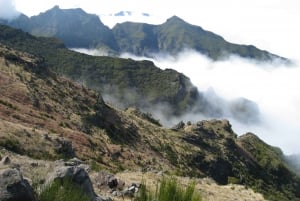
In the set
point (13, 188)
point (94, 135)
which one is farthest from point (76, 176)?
point (94, 135)

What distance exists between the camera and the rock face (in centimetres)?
1238

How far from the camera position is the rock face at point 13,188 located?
12375 millimetres

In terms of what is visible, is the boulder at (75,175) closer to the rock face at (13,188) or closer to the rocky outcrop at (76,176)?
the rocky outcrop at (76,176)

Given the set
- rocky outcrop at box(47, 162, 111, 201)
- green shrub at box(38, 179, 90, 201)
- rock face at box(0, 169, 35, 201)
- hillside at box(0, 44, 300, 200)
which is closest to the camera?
green shrub at box(38, 179, 90, 201)

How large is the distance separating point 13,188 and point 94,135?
201 ft

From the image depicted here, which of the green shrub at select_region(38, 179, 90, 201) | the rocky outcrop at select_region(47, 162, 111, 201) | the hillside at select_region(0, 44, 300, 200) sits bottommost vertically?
the hillside at select_region(0, 44, 300, 200)

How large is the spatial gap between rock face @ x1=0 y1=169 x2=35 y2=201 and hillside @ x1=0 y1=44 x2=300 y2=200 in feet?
69.0

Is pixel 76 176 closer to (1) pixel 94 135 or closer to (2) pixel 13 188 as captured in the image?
(2) pixel 13 188

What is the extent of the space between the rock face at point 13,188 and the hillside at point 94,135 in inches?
829

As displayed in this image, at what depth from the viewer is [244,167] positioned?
434 ft

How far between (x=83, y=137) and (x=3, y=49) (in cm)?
3131

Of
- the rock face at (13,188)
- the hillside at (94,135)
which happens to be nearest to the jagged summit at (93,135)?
the hillside at (94,135)

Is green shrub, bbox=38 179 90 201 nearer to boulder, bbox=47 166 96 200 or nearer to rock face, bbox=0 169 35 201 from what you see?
rock face, bbox=0 169 35 201

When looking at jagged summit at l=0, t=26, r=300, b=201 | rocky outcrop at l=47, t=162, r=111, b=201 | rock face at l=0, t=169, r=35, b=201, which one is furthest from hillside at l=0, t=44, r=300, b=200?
rock face at l=0, t=169, r=35, b=201
